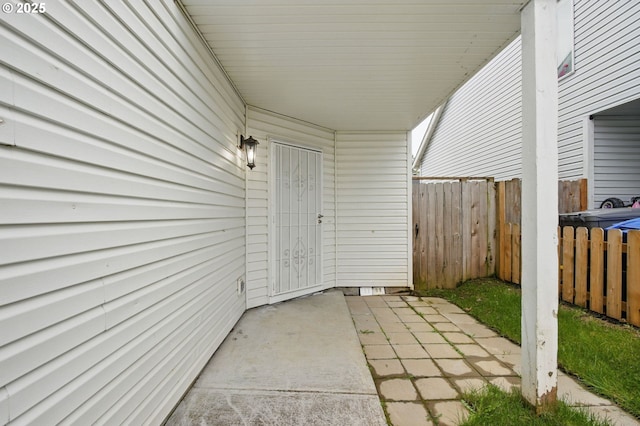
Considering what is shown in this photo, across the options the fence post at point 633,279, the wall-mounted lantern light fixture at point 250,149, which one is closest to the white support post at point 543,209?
the fence post at point 633,279

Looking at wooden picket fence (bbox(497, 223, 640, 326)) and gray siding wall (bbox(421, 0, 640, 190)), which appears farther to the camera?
gray siding wall (bbox(421, 0, 640, 190))

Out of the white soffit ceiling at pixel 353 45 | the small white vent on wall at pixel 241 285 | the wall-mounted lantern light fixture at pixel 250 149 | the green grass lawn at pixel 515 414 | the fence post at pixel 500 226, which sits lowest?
the green grass lawn at pixel 515 414

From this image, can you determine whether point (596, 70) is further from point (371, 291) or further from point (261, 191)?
point (261, 191)

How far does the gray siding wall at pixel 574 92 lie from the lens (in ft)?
14.6

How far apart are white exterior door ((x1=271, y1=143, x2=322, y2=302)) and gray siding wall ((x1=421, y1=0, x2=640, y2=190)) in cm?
471

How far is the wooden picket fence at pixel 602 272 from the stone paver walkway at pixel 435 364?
3.85 ft

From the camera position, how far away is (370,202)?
179 inches

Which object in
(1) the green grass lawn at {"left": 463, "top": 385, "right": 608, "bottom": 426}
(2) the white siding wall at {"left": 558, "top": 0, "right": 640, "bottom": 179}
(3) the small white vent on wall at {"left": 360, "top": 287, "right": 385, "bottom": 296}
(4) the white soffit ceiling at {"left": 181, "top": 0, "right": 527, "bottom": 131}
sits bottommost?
(3) the small white vent on wall at {"left": 360, "top": 287, "right": 385, "bottom": 296}

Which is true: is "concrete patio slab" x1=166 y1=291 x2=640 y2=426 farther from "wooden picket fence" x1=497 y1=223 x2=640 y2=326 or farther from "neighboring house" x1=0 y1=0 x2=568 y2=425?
"wooden picket fence" x1=497 y1=223 x2=640 y2=326

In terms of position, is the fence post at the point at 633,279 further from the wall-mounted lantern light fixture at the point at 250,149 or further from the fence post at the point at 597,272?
the wall-mounted lantern light fixture at the point at 250,149

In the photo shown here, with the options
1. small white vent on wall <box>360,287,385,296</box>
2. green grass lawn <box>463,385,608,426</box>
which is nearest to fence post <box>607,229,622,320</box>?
green grass lawn <box>463,385,608,426</box>

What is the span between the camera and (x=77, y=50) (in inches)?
42.1

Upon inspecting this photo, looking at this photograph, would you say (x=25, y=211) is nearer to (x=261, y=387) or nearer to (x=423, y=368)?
(x=261, y=387)

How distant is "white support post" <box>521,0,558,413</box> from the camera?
5.53ft
